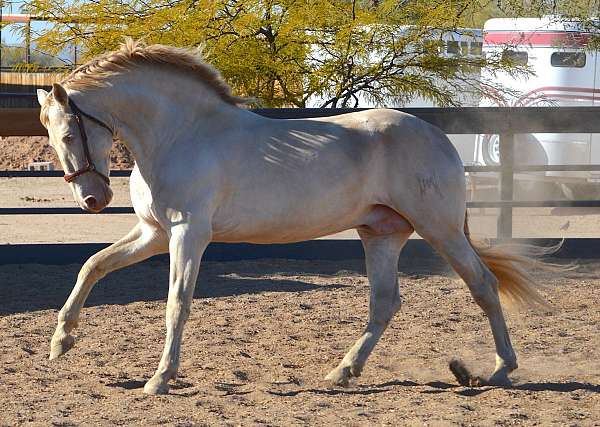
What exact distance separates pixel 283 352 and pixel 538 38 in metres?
9.02

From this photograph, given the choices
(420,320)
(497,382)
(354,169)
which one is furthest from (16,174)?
(497,382)

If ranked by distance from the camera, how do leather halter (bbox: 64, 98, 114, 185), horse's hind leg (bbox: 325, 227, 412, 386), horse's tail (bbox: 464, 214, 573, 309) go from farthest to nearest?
horse's tail (bbox: 464, 214, 573, 309) < horse's hind leg (bbox: 325, 227, 412, 386) < leather halter (bbox: 64, 98, 114, 185)

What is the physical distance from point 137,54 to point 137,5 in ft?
17.1

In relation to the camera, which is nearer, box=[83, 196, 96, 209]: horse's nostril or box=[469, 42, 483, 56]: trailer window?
box=[83, 196, 96, 209]: horse's nostril

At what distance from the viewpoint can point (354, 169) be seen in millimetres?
5305

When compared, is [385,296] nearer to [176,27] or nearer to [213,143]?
[213,143]

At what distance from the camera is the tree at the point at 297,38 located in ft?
32.1

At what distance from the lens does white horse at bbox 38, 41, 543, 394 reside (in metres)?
4.96

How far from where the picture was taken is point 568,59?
1386cm

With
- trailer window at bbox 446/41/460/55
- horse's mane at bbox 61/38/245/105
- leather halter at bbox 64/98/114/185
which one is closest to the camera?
leather halter at bbox 64/98/114/185

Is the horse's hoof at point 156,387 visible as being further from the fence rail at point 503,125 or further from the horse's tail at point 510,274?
the fence rail at point 503,125

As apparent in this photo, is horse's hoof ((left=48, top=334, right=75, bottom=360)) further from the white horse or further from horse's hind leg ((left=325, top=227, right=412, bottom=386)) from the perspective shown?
horse's hind leg ((left=325, top=227, right=412, bottom=386))

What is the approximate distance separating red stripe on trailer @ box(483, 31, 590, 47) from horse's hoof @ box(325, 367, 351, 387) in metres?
8.08

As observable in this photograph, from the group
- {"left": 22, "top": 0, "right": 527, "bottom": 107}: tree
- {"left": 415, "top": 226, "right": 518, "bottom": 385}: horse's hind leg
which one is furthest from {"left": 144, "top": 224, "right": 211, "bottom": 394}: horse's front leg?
{"left": 22, "top": 0, "right": 527, "bottom": 107}: tree
